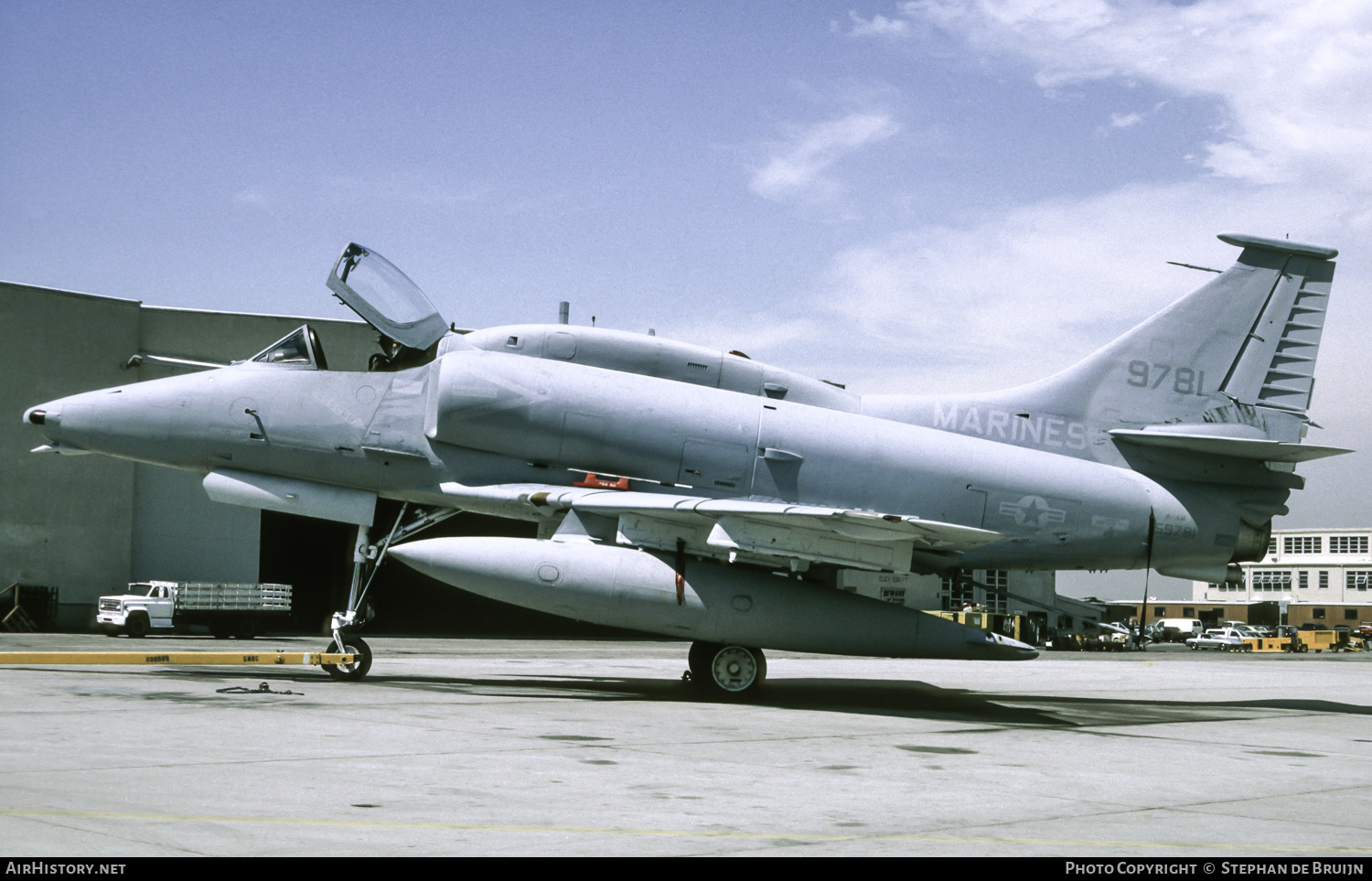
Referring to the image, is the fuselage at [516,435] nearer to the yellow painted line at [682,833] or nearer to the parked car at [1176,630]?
the yellow painted line at [682,833]

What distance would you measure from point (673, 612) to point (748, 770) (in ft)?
18.0

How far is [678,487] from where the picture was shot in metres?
14.4

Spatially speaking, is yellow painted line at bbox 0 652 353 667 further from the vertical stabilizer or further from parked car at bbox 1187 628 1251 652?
parked car at bbox 1187 628 1251 652

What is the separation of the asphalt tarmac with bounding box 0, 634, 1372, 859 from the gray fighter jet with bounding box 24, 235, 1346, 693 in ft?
4.54

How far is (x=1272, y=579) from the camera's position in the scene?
116 m

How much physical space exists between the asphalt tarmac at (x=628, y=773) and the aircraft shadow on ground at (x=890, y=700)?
0.13 meters

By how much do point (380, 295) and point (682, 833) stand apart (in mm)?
10684

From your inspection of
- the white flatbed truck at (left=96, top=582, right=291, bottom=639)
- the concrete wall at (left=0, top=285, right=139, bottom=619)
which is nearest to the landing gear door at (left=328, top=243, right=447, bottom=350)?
the white flatbed truck at (left=96, top=582, right=291, bottom=639)

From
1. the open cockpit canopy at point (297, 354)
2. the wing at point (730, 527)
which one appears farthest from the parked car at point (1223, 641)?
the open cockpit canopy at point (297, 354)

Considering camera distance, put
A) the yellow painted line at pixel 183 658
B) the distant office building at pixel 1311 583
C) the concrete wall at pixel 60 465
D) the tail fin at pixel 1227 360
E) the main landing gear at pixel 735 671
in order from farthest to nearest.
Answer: the distant office building at pixel 1311 583 → the concrete wall at pixel 60 465 → the tail fin at pixel 1227 360 → the main landing gear at pixel 735 671 → the yellow painted line at pixel 183 658

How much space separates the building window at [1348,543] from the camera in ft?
373

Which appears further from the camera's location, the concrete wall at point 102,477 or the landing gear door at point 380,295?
the concrete wall at point 102,477
